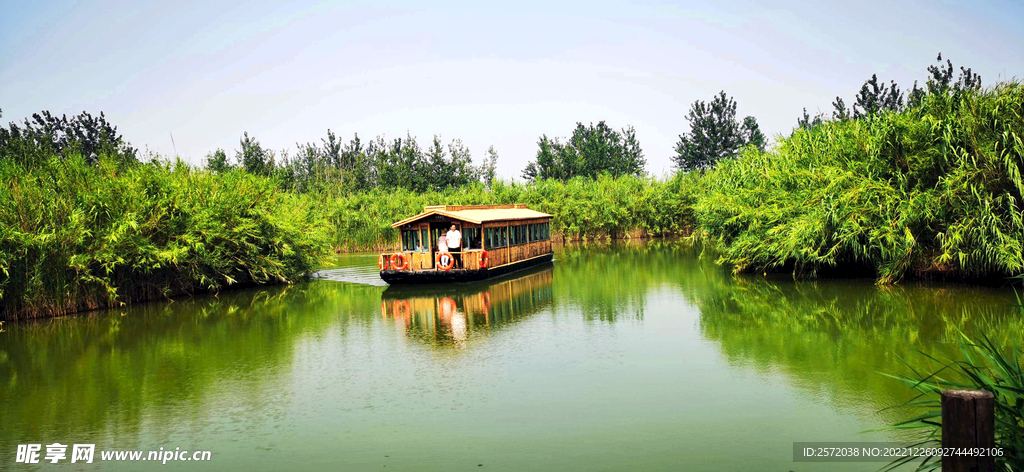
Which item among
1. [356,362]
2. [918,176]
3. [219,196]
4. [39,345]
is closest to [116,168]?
[219,196]

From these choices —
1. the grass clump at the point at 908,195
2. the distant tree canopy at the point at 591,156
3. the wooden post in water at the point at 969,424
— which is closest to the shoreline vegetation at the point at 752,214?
the grass clump at the point at 908,195

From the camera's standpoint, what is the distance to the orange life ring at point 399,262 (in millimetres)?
21062

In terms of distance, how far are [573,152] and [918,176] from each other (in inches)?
2335

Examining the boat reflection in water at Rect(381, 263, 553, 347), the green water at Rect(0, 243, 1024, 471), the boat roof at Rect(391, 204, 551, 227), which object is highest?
the boat roof at Rect(391, 204, 551, 227)

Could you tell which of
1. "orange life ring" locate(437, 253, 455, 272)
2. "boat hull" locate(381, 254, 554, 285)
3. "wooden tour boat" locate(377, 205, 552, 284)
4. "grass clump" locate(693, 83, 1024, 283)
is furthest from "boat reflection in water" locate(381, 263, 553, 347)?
"grass clump" locate(693, 83, 1024, 283)

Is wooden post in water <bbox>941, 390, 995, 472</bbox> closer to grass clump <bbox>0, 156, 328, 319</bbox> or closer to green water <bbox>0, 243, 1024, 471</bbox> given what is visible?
green water <bbox>0, 243, 1024, 471</bbox>

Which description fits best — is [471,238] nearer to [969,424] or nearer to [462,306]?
[462,306]

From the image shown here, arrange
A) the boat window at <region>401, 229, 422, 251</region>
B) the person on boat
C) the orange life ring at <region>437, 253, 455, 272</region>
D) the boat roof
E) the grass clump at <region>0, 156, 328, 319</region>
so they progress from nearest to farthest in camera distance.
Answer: the grass clump at <region>0, 156, 328, 319</region> < the orange life ring at <region>437, 253, 455, 272</region> < the person on boat < the boat roof < the boat window at <region>401, 229, 422, 251</region>

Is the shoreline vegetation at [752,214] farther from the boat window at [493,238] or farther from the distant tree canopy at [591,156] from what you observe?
the distant tree canopy at [591,156]

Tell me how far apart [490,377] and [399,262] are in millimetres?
11622

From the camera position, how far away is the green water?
714 centimetres

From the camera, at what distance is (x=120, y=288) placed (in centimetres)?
1803

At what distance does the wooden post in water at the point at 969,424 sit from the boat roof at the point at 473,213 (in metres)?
17.9

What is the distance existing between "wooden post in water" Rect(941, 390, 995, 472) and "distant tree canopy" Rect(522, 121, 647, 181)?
220ft
